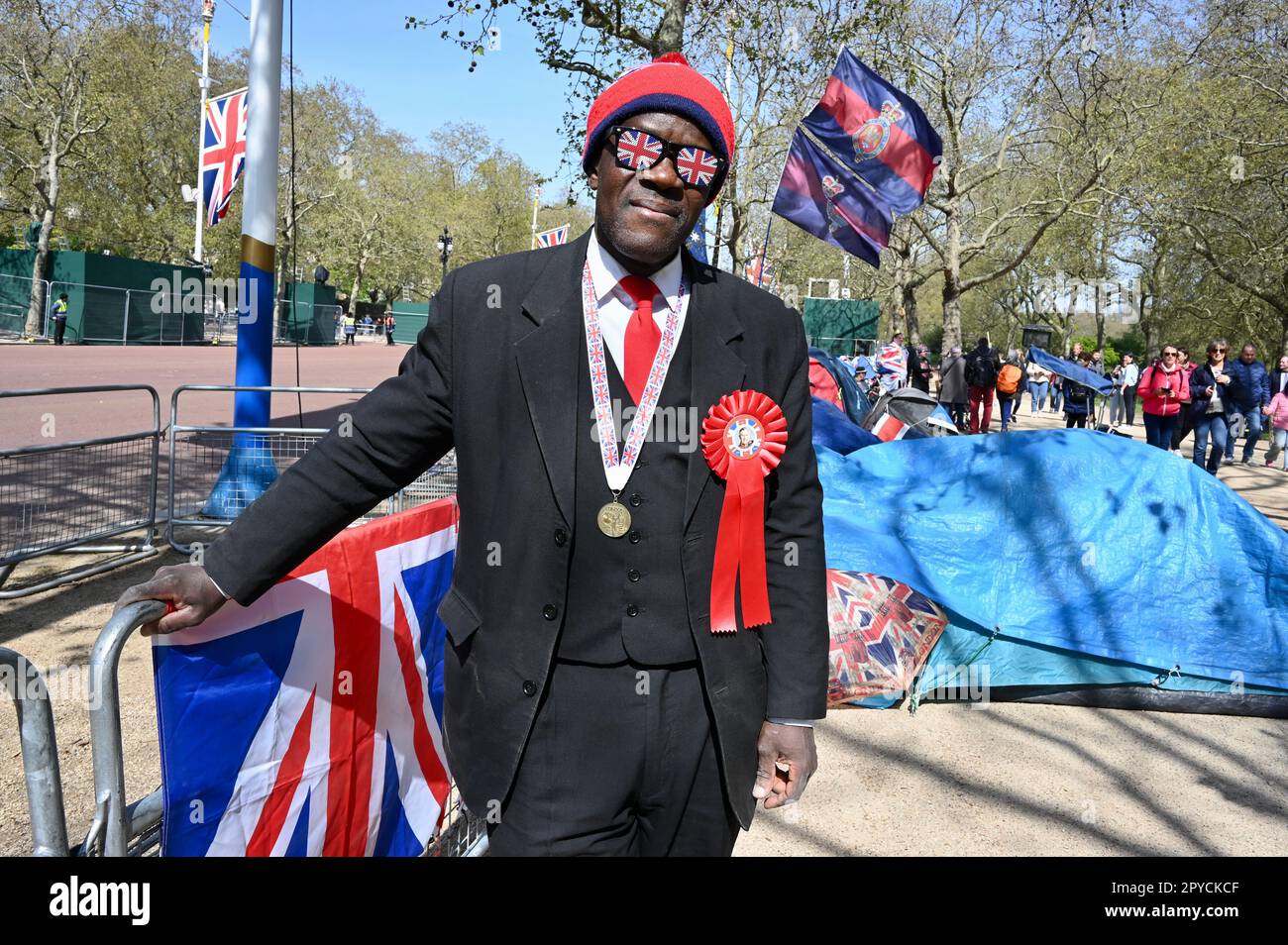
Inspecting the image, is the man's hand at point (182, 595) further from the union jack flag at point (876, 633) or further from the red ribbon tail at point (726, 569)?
the union jack flag at point (876, 633)

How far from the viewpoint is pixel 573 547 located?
6.07ft

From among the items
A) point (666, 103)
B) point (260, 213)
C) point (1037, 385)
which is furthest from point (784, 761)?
point (1037, 385)

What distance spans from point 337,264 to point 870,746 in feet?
182

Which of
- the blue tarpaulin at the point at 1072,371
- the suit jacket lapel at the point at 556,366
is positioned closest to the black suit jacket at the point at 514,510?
the suit jacket lapel at the point at 556,366

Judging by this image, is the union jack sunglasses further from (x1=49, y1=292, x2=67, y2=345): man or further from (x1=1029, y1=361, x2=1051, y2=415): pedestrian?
(x1=49, y1=292, x2=67, y2=345): man

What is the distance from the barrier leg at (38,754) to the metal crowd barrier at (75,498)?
14.8 ft

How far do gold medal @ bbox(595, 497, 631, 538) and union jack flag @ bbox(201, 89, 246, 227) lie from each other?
1119 centimetres

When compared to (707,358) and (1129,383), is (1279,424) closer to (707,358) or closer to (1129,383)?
(1129,383)

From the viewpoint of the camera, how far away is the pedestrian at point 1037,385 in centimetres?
2889

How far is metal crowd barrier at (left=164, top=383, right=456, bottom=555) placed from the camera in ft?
20.2

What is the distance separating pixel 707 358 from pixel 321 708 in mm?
1258

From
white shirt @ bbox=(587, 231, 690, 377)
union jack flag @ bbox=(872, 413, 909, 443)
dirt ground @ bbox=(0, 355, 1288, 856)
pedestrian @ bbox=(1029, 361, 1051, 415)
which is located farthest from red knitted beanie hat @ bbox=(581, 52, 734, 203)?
pedestrian @ bbox=(1029, 361, 1051, 415)

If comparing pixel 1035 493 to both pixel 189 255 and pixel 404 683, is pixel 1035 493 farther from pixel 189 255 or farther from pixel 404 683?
pixel 189 255

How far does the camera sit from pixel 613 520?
1850 millimetres
